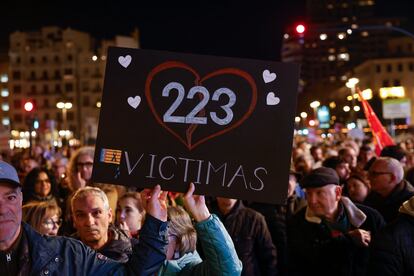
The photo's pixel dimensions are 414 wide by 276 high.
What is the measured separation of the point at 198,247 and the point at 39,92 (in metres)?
102

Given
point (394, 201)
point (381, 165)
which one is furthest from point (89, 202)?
point (381, 165)

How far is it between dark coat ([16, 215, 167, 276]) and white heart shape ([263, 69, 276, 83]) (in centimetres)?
106

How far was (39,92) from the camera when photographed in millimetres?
105625

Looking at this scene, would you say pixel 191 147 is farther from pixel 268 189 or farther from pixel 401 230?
pixel 401 230

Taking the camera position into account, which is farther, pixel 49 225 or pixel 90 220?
pixel 49 225

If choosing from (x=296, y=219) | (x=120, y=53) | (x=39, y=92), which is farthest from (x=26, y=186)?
(x=39, y=92)

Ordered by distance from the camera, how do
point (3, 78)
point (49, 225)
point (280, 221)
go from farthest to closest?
point (3, 78)
point (280, 221)
point (49, 225)

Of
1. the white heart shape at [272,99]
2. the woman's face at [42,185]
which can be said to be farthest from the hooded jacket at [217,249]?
the woman's face at [42,185]

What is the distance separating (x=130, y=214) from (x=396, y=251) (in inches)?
114

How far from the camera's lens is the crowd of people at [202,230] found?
335 centimetres

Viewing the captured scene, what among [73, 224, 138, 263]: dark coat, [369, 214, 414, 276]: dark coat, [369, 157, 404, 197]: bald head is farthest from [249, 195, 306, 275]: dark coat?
[369, 214, 414, 276]: dark coat

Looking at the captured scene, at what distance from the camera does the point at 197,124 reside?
390 centimetres

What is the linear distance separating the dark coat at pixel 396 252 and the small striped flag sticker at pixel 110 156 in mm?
1855

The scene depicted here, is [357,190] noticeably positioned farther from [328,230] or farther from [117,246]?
[117,246]
